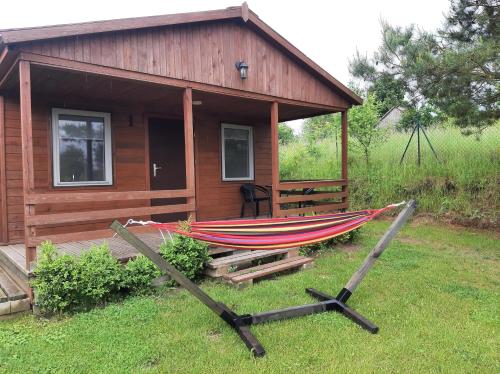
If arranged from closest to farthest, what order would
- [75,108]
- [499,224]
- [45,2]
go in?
[75,108] < [499,224] < [45,2]

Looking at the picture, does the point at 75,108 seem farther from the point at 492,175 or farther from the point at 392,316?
the point at 492,175

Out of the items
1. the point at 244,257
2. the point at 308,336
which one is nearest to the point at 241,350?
the point at 308,336

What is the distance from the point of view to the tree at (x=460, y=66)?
4.73 m

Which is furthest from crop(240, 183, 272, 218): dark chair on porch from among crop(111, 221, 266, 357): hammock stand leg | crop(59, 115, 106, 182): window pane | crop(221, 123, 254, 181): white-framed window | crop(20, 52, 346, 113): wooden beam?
crop(111, 221, 266, 357): hammock stand leg

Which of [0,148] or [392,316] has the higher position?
[0,148]

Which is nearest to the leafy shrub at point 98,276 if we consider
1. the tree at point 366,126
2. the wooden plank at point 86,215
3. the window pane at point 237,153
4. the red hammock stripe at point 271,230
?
the wooden plank at point 86,215

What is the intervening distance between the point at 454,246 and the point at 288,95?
3493 mm

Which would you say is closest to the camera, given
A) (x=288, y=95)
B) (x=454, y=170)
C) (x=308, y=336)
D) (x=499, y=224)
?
(x=308, y=336)

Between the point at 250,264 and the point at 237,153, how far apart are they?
10.4 feet

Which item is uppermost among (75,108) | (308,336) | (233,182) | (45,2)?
(45,2)

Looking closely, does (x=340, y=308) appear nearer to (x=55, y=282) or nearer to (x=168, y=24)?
(x=55, y=282)

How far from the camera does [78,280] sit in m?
3.17

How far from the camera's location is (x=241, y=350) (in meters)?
2.50

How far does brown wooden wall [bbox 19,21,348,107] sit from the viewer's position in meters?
3.66
